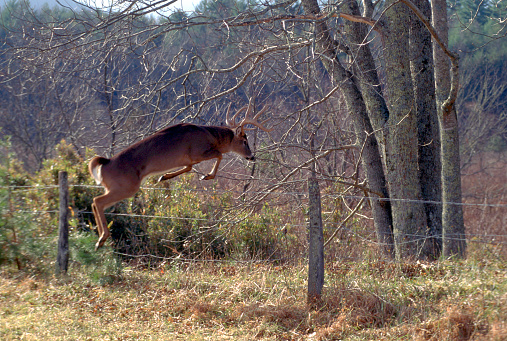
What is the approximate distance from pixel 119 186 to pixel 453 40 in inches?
1234

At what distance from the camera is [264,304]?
629 cm

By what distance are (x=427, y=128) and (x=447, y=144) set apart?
0.55 m

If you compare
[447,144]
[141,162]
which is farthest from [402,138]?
[141,162]

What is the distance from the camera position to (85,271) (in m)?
7.52

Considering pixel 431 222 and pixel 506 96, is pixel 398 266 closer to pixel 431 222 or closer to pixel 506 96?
pixel 431 222

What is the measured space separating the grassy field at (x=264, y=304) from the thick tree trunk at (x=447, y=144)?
1.88 metres

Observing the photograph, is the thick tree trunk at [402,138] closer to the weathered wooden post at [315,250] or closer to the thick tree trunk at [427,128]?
the thick tree trunk at [427,128]

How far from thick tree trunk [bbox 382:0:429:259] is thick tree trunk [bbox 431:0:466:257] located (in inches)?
17.7

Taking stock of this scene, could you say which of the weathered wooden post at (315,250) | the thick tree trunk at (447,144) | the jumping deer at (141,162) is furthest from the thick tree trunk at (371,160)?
the jumping deer at (141,162)

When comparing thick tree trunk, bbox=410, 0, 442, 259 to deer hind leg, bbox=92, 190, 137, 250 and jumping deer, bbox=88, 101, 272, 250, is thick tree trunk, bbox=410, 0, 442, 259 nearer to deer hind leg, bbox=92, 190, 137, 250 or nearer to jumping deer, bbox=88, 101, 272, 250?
jumping deer, bbox=88, 101, 272, 250

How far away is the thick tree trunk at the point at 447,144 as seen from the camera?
332 inches

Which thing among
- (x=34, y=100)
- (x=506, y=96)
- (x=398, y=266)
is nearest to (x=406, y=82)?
(x=398, y=266)

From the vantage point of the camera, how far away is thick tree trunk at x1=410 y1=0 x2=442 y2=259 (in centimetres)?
909

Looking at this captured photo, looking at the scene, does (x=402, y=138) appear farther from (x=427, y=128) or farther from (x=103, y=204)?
(x=103, y=204)
